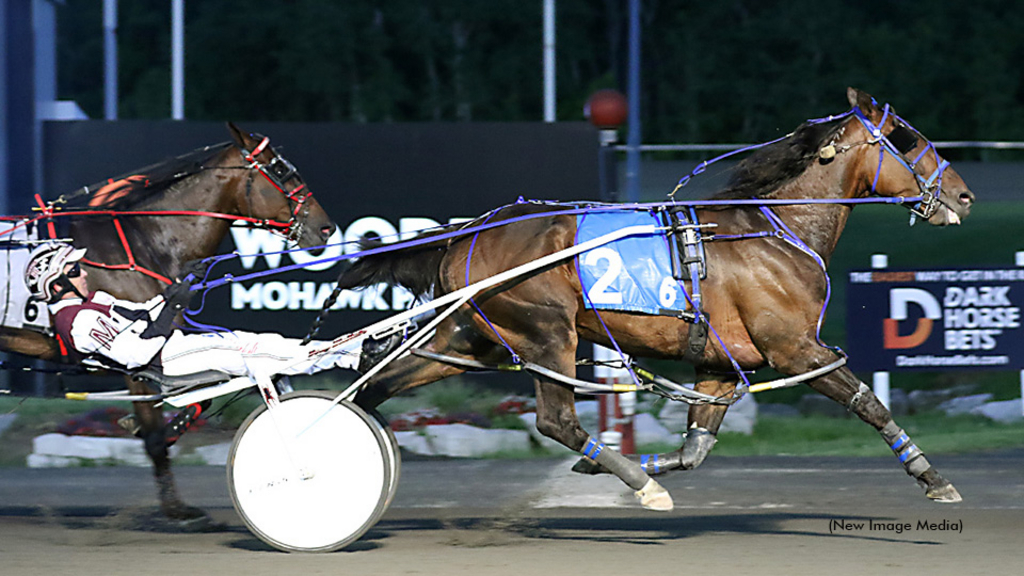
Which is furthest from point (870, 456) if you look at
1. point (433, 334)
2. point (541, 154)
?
point (433, 334)

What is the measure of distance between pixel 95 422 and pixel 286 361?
152 inches

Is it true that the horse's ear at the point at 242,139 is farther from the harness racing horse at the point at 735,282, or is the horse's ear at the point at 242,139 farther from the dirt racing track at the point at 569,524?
the dirt racing track at the point at 569,524

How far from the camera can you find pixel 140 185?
687 cm

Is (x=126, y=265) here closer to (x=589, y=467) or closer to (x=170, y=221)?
(x=170, y=221)

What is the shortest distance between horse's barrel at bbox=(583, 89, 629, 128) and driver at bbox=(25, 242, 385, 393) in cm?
341

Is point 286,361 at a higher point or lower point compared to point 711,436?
higher

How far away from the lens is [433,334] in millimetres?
6309

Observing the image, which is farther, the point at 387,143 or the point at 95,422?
the point at 387,143

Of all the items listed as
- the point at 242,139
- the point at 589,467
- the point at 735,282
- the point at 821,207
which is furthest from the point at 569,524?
the point at 242,139

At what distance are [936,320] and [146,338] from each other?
5.65 metres

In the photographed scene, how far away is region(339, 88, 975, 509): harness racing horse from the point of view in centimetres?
588

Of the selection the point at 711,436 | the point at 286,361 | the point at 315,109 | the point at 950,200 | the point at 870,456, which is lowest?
the point at 870,456

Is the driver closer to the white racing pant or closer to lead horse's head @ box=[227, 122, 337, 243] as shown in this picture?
the white racing pant

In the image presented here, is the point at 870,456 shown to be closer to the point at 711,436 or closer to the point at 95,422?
the point at 711,436
